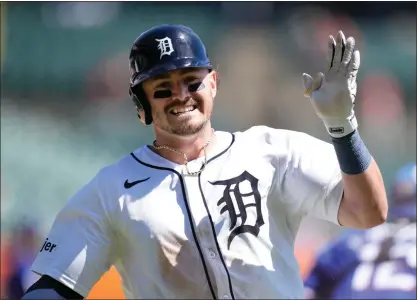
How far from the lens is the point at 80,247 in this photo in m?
1.86

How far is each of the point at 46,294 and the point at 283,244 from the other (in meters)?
0.58

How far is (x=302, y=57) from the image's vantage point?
3.96m

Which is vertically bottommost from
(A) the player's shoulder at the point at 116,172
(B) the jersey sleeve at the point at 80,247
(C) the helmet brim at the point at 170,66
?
(B) the jersey sleeve at the point at 80,247

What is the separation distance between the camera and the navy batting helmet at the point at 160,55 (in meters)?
1.89

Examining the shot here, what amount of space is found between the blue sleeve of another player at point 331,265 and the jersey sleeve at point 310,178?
64.2 inches

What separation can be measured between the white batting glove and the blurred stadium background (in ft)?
7.01

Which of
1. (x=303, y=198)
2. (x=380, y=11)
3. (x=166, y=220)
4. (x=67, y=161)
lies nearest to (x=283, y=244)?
(x=303, y=198)

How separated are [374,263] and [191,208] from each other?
1806mm

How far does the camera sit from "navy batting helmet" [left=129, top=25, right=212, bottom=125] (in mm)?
1891

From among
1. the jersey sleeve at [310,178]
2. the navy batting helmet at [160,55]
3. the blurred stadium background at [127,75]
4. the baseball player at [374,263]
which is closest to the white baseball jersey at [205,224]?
the jersey sleeve at [310,178]

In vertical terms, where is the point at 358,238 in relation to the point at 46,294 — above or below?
below

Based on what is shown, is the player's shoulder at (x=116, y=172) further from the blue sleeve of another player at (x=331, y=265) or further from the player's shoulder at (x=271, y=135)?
the blue sleeve of another player at (x=331, y=265)

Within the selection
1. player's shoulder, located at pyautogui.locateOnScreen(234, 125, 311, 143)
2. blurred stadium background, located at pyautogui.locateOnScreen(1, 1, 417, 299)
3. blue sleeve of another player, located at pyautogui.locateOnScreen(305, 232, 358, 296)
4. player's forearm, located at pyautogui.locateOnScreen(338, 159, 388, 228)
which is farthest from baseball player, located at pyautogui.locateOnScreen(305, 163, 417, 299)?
player's forearm, located at pyautogui.locateOnScreen(338, 159, 388, 228)

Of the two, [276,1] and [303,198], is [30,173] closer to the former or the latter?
[276,1]
